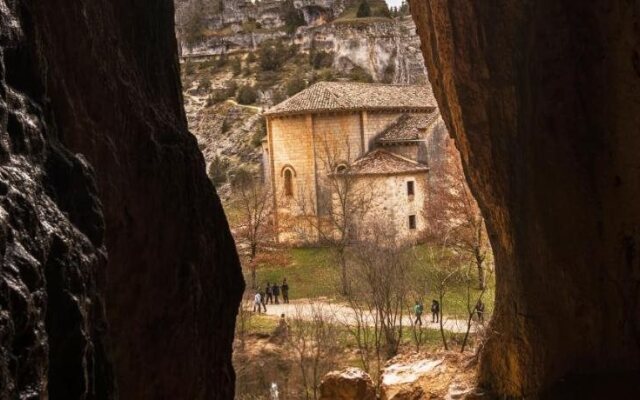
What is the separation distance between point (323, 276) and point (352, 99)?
33.5ft

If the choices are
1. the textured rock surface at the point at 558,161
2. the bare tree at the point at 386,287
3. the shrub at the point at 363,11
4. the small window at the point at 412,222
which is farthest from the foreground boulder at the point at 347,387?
the shrub at the point at 363,11

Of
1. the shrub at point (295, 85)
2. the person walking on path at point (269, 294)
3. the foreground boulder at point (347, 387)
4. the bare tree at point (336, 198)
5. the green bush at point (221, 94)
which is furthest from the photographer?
the green bush at point (221, 94)

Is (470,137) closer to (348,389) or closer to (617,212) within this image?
(617,212)

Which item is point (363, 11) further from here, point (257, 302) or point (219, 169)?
point (257, 302)

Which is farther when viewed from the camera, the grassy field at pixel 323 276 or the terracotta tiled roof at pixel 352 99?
the terracotta tiled roof at pixel 352 99

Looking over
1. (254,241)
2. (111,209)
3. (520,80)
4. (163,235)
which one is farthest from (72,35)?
(254,241)

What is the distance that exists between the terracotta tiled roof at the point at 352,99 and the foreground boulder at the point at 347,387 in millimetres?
23056

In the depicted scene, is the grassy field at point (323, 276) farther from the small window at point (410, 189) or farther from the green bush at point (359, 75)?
the green bush at point (359, 75)

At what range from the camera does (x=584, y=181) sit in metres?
9.78

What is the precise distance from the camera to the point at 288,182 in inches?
1534

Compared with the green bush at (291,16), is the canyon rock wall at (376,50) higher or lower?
lower

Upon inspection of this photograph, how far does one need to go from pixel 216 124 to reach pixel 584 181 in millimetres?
53837

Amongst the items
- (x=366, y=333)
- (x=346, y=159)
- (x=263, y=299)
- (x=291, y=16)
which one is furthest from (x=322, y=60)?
(x=366, y=333)

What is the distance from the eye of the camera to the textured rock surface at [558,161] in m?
9.31
